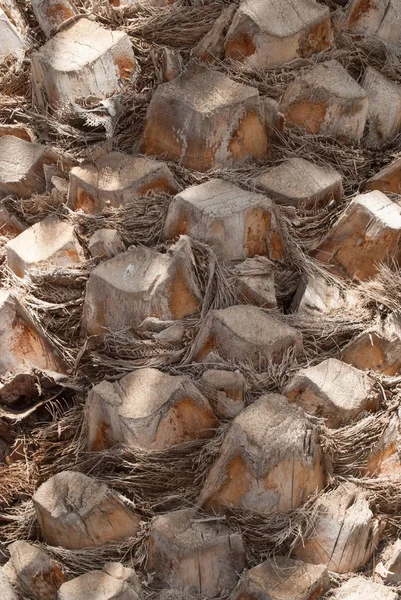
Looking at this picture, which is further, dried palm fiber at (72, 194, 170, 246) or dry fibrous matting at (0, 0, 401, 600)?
dried palm fiber at (72, 194, 170, 246)

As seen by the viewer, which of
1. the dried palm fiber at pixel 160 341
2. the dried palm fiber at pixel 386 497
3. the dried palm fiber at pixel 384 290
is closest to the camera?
the dried palm fiber at pixel 386 497

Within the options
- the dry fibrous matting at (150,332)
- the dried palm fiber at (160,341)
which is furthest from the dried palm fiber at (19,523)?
the dried palm fiber at (160,341)

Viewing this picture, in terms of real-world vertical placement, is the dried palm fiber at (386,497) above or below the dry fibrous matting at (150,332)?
below

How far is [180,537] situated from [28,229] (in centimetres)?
97

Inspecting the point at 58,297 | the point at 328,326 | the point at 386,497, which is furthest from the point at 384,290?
the point at 58,297

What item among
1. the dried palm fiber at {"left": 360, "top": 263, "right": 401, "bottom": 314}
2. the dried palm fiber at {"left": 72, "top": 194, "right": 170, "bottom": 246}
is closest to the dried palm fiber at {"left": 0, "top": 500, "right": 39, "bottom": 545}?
the dried palm fiber at {"left": 72, "top": 194, "right": 170, "bottom": 246}

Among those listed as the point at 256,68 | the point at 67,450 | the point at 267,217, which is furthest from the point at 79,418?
the point at 256,68

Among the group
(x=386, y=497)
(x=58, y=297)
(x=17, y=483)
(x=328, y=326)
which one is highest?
(x=58, y=297)

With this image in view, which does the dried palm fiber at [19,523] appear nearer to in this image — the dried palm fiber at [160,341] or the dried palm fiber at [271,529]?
the dried palm fiber at [160,341]

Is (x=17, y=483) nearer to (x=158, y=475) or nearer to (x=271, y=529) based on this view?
(x=158, y=475)

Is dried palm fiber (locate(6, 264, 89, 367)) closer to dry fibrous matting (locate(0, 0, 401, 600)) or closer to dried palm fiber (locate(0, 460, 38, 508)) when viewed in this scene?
dry fibrous matting (locate(0, 0, 401, 600))

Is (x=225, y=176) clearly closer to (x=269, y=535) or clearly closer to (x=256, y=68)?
(x=256, y=68)

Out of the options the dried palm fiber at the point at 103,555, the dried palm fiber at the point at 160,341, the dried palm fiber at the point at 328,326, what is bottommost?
the dried palm fiber at the point at 103,555

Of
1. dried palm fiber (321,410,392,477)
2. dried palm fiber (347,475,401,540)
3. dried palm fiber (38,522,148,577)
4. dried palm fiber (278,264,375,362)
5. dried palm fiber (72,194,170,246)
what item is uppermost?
dried palm fiber (72,194,170,246)
